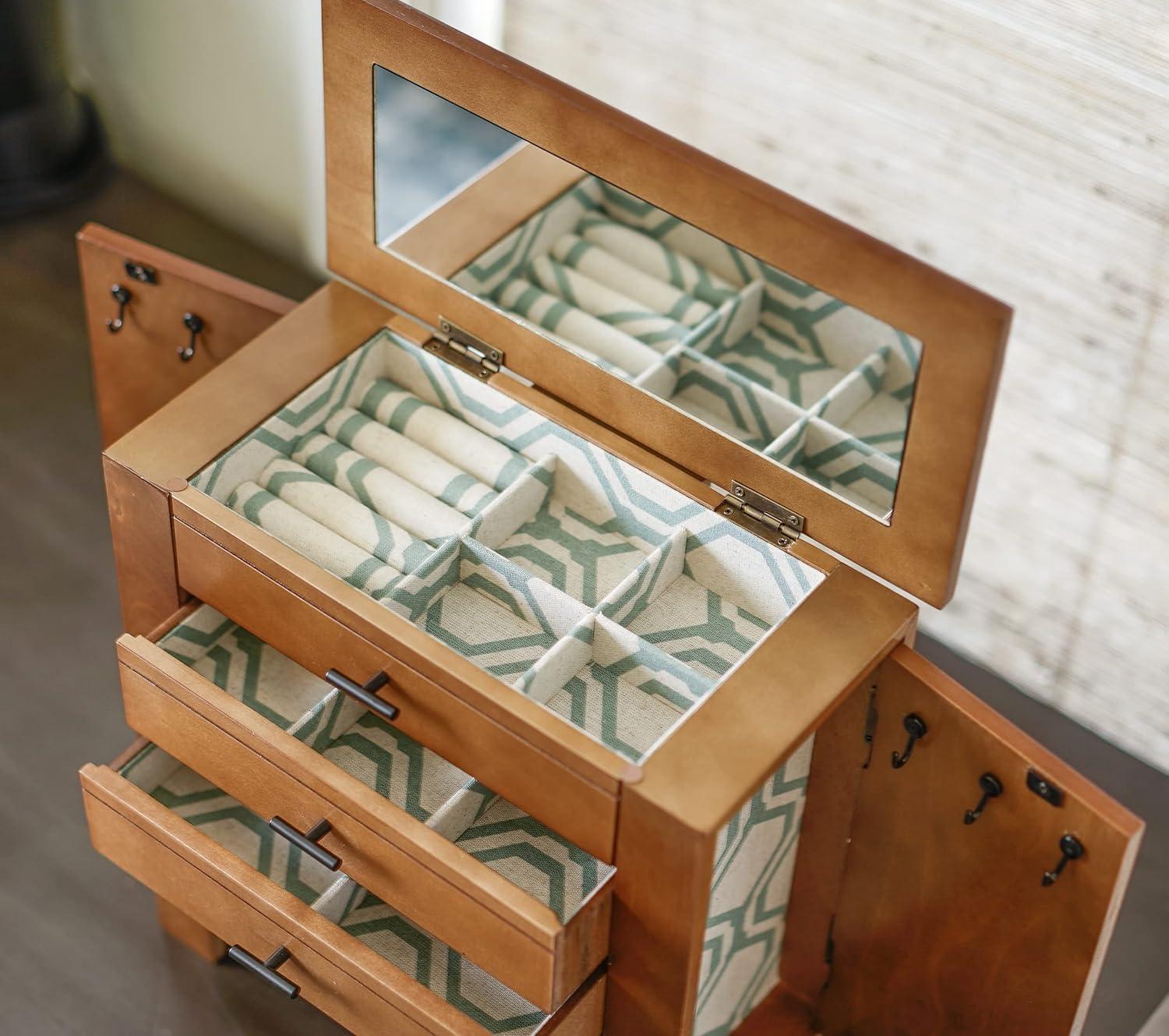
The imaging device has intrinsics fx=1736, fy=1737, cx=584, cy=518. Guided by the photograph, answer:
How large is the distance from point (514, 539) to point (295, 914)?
0.46 metres

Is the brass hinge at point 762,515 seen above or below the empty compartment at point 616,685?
above

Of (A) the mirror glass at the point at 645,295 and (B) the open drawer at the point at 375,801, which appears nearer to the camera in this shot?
(B) the open drawer at the point at 375,801

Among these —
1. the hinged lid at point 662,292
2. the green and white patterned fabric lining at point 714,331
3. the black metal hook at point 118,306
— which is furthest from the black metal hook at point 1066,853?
the black metal hook at point 118,306

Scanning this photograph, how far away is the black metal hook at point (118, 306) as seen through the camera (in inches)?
85.7

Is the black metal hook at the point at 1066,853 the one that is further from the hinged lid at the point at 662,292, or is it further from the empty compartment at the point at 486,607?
the empty compartment at the point at 486,607

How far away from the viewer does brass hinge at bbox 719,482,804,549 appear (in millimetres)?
1768

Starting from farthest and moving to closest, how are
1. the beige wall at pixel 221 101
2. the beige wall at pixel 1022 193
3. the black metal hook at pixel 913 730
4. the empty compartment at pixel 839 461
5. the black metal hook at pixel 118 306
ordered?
the beige wall at pixel 221 101
the black metal hook at pixel 118 306
the beige wall at pixel 1022 193
the empty compartment at pixel 839 461
the black metal hook at pixel 913 730

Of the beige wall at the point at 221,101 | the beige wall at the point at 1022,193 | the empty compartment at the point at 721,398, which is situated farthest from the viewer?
the beige wall at the point at 221,101

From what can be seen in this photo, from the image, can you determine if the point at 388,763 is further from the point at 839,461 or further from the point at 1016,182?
the point at 1016,182

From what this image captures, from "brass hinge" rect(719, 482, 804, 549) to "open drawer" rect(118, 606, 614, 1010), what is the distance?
375 millimetres

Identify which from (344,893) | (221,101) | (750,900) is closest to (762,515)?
(750,900)

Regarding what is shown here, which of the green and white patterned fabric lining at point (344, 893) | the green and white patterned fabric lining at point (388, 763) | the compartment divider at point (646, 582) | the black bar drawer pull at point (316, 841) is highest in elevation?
the compartment divider at point (646, 582)

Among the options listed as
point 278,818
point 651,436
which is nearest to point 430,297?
point 651,436

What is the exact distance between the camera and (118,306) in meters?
2.20
